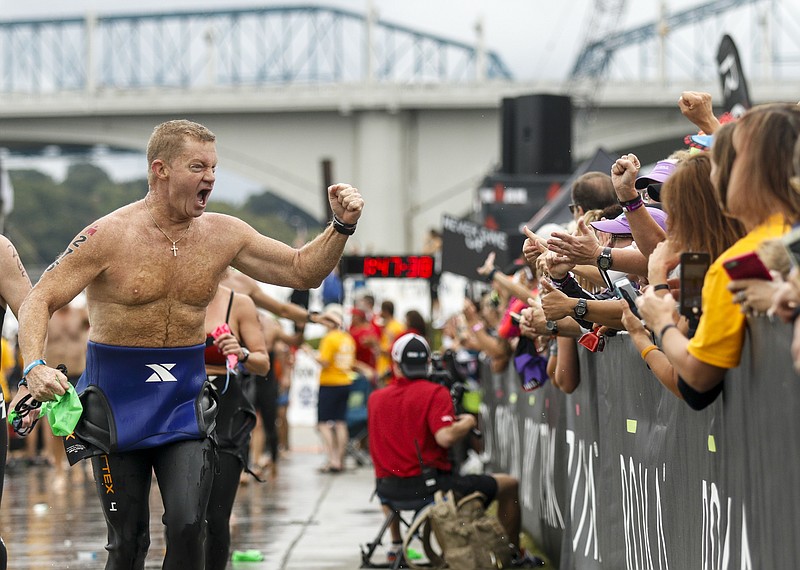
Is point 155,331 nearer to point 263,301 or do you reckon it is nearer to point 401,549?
point 263,301

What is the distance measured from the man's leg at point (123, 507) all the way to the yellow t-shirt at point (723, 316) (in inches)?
104

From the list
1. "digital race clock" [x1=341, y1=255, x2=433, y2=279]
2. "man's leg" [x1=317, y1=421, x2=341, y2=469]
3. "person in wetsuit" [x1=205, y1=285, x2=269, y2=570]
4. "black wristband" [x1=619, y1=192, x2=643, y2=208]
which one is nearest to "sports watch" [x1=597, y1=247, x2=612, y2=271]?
"black wristband" [x1=619, y1=192, x2=643, y2=208]

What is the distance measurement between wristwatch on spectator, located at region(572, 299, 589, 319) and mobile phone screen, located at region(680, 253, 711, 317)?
1777 mm

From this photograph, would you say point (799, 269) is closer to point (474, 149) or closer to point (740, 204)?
point (740, 204)

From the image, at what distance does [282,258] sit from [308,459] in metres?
14.7

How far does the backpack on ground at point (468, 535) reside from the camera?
9289mm

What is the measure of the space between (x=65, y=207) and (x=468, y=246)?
133m

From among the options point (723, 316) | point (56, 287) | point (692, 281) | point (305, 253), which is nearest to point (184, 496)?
point (56, 287)

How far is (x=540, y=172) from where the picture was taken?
65.2 ft

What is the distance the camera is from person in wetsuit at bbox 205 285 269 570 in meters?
7.44

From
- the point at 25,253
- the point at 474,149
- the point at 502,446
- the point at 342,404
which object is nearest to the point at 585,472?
the point at 502,446

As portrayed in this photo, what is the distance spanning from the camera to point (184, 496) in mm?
5812

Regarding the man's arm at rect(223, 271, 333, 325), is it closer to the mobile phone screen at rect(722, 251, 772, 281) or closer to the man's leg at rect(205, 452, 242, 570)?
the man's leg at rect(205, 452, 242, 570)

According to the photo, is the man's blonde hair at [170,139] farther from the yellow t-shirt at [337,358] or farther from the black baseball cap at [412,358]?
the yellow t-shirt at [337,358]
